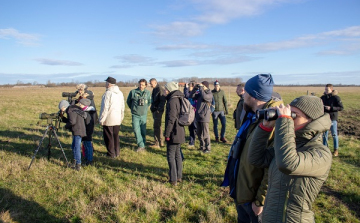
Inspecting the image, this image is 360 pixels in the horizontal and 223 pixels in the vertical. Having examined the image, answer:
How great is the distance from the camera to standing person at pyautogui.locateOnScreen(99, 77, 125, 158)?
6.73 meters

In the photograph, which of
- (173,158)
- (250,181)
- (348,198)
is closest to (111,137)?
(173,158)

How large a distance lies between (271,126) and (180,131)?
313 cm

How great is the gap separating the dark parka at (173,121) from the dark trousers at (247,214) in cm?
250

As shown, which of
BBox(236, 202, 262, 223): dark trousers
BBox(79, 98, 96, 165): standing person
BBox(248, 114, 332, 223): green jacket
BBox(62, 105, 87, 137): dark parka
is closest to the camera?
BBox(248, 114, 332, 223): green jacket

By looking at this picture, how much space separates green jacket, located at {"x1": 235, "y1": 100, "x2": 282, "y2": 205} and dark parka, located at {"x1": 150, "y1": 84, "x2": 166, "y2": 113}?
5.64 m

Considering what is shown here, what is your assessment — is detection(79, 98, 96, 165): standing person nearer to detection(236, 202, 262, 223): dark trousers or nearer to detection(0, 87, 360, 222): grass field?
detection(0, 87, 360, 222): grass field

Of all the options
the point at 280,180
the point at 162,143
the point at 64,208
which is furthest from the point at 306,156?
the point at 162,143

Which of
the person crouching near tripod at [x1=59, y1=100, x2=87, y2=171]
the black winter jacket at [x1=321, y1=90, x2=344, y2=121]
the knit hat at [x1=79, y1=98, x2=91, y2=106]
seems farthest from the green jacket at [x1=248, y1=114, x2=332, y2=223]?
the black winter jacket at [x1=321, y1=90, x2=344, y2=121]

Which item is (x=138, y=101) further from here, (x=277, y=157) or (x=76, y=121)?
(x=277, y=157)

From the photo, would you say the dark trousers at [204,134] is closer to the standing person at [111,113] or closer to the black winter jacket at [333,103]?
the standing person at [111,113]

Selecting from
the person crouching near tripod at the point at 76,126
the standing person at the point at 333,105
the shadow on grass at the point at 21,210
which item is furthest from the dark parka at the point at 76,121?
the standing person at the point at 333,105

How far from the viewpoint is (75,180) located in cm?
534

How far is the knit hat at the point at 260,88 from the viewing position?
8.29 feet

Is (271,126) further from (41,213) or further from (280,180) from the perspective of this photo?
(41,213)
